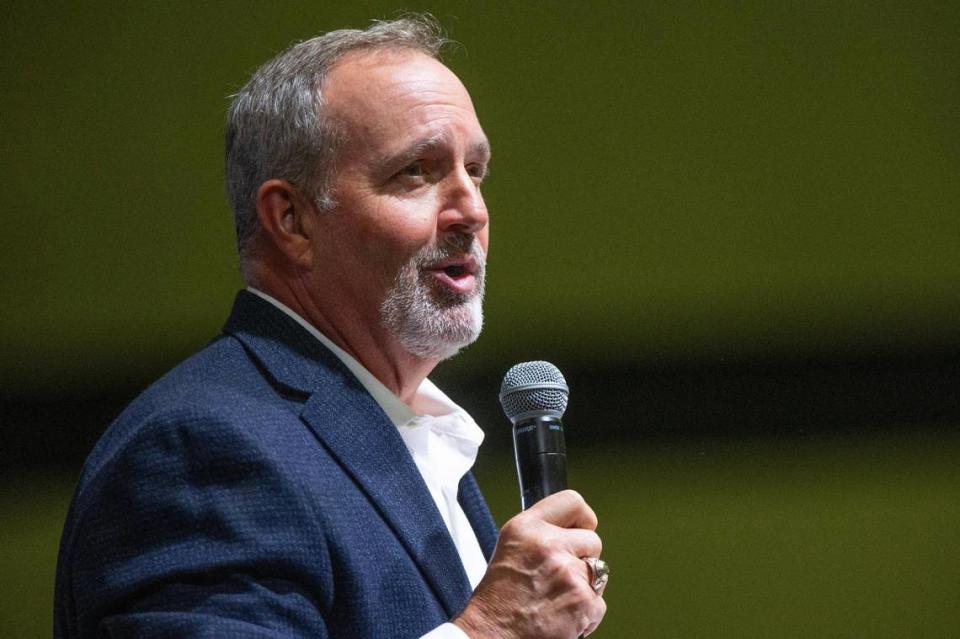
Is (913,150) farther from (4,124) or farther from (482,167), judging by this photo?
(4,124)

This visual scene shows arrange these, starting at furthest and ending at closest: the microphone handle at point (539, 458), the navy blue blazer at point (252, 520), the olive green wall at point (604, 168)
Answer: the olive green wall at point (604, 168), the microphone handle at point (539, 458), the navy blue blazer at point (252, 520)


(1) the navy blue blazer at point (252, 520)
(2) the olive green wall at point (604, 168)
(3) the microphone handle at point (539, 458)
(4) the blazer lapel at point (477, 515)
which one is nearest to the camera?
(1) the navy blue blazer at point (252, 520)

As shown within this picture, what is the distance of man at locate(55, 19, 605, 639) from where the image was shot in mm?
1035

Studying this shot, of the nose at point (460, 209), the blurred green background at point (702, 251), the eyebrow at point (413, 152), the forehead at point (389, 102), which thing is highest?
the forehead at point (389, 102)

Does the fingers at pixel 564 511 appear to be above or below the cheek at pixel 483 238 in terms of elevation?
below

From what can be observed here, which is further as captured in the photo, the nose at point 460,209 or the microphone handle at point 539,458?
the nose at point 460,209

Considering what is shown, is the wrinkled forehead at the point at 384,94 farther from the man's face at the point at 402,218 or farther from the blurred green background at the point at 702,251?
the blurred green background at the point at 702,251

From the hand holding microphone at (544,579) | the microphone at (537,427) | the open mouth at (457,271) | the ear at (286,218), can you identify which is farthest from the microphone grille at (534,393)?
the ear at (286,218)

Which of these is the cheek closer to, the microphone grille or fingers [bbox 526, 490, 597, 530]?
the microphone grille

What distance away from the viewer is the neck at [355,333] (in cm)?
137

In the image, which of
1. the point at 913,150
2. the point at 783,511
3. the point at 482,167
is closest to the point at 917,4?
the point at 913,150

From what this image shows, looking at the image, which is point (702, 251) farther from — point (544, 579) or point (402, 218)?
point (544, 579)

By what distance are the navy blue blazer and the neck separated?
0.35 ft

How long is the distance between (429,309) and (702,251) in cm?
115
